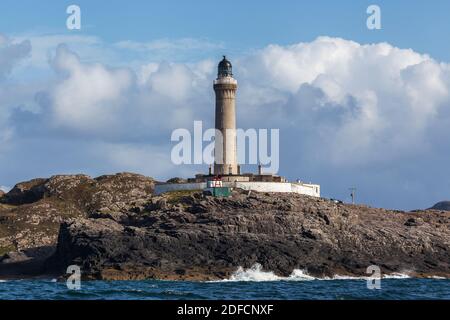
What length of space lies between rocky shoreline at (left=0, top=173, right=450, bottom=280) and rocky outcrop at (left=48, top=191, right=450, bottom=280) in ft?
0.36

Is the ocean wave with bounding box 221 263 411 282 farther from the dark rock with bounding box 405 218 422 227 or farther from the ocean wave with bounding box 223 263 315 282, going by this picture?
the dark rock with bounding box 405 218 422 227

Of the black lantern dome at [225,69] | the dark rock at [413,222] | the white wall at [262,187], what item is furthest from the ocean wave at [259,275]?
the black lantern dome at [225,69]

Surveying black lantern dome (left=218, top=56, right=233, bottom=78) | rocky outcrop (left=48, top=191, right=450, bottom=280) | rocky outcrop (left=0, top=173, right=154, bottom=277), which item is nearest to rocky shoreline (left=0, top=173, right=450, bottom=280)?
rocky outcrop (left=48, top=191, right=450, bottom=280)

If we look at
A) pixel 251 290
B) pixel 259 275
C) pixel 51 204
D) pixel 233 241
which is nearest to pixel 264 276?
pixel 259 275

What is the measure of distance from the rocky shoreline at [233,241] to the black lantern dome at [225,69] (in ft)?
58.5

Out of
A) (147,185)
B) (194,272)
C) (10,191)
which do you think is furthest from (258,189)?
(10,191)

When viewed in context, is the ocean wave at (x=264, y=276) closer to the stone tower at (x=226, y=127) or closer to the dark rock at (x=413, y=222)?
the dark rock at (x=413, y=222)

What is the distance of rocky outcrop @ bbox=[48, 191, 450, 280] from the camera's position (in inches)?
3509

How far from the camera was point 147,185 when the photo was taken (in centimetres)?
13638

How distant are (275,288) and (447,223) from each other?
162 ft

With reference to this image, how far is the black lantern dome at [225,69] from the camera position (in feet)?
368

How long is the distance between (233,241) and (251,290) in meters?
22.9

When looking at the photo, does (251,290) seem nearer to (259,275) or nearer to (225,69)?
(259,275)

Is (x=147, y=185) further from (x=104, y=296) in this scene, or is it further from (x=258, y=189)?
(x=104, y=296)
